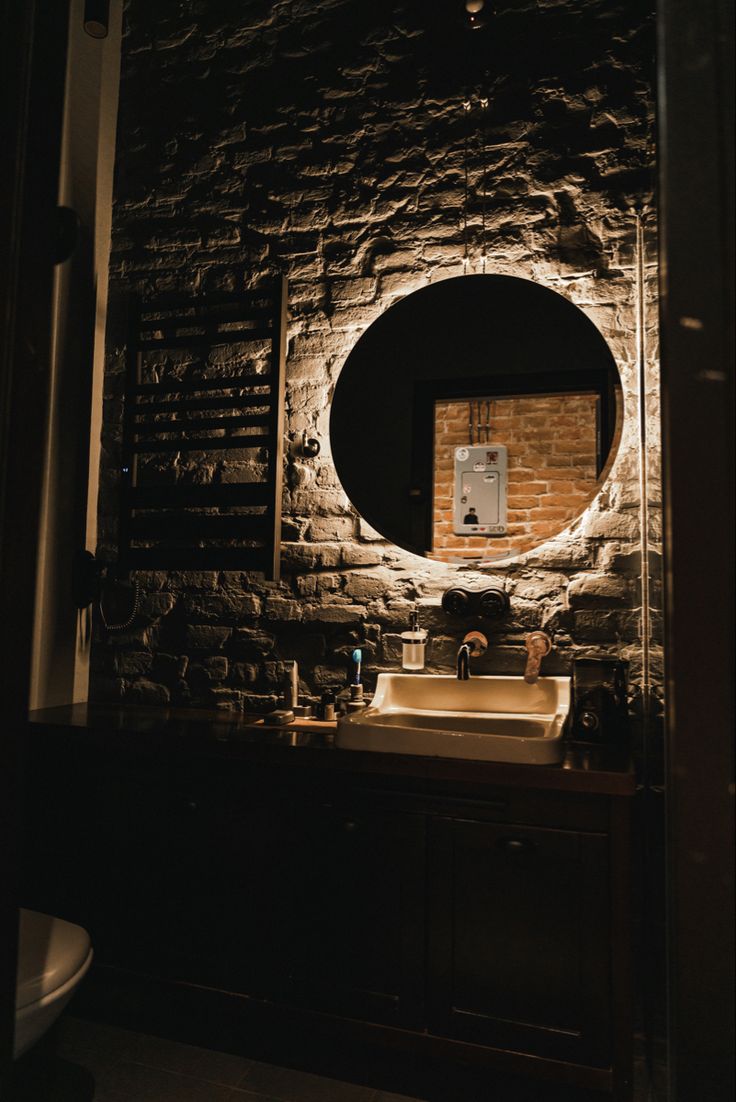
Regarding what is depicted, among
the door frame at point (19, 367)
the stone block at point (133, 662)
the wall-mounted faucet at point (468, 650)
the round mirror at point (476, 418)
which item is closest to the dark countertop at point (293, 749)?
the stone block at point (133, 662)

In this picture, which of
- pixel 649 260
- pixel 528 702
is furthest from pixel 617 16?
pixel 528 702

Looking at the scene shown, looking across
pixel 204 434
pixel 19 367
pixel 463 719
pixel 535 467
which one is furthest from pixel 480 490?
pixel 19 367

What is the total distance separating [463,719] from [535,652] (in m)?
0.36

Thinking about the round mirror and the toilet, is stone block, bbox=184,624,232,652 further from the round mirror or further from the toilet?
the toilet

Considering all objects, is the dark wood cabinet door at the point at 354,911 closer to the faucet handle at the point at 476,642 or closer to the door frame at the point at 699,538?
the faucet handle at the point at 476,642

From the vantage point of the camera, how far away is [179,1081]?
2008 mm

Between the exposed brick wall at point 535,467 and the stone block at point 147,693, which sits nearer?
the exposed brick wall at point 535,467

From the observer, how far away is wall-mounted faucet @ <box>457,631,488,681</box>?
7.74 feet

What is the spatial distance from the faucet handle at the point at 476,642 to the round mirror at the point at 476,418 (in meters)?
0.25

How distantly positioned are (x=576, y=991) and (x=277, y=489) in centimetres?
176

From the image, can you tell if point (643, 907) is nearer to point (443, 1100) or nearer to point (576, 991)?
point (576, 991)

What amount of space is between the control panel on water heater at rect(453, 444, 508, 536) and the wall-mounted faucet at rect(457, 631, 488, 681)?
0.35 metres

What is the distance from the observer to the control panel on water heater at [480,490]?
8.12 ft

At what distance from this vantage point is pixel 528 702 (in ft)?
7.64
